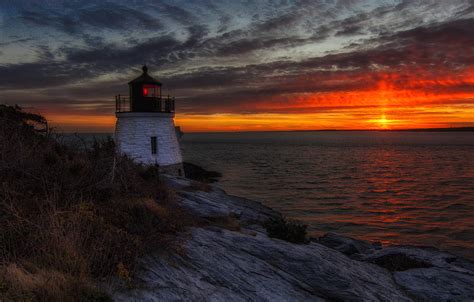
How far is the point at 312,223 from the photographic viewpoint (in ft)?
83.8

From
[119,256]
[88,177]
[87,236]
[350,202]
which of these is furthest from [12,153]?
[350,202]

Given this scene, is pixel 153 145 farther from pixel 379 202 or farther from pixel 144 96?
pixel 379 202

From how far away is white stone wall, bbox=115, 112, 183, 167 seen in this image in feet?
86.2

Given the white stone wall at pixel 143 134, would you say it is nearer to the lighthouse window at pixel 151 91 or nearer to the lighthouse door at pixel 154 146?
the lighthouse door at pixel 154 146

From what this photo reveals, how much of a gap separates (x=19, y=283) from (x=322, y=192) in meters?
36.5

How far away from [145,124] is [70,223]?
68.1 ft

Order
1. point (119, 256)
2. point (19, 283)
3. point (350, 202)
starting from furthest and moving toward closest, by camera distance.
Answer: point (350, 202) → point (119, 256) → point (19, 283)

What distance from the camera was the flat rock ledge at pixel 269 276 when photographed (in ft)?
20.6

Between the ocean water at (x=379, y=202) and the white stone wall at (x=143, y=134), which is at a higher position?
the white stone wall at (x=143, y=134)

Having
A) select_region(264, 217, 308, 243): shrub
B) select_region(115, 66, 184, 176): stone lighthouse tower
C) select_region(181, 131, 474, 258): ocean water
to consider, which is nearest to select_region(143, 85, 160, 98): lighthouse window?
select_region(115, 66, 184, 176): stone lighthouse tower

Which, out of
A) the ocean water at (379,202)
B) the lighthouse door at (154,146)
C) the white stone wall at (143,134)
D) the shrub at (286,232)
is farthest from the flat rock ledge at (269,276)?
the lighthouse door at (154,146)

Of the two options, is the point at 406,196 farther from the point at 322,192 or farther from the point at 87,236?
the point at 87,236

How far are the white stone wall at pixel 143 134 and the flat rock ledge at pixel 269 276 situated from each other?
1411 centimetres

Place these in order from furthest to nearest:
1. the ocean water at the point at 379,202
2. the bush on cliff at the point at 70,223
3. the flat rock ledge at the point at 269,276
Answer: the ocean water at the point at 379,202, the flat rock ledge at the point at 269,276, the bush on cliff at the point at 70,223
